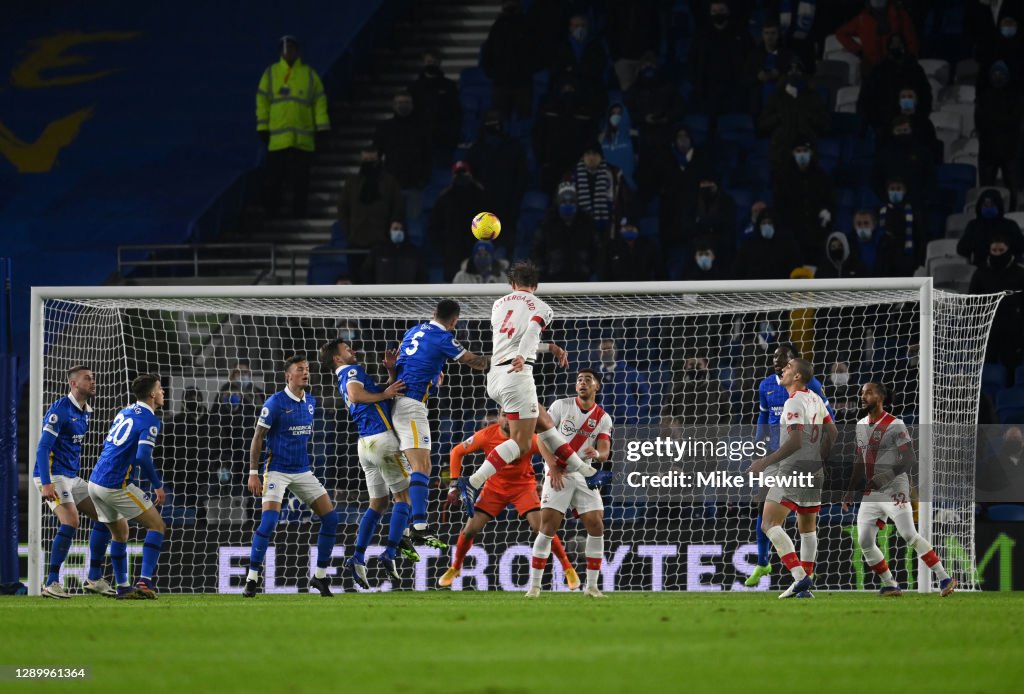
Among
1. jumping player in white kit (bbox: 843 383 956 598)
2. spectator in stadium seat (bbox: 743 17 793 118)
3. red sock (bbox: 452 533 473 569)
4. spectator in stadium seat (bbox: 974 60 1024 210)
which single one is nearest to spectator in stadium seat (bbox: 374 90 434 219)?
spectator in stadium seat (bbox: 743 17 793 118)

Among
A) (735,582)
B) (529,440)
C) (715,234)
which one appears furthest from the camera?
(715,234)

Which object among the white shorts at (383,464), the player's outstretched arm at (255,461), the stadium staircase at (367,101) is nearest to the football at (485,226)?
the white shorts at (383,464)

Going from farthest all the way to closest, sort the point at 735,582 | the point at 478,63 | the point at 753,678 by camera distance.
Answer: the point at 478,63
the point at 735,582
the point at 753,678

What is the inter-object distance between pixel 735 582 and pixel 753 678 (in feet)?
25.9

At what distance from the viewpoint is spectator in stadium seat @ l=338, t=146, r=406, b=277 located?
18.1 meters

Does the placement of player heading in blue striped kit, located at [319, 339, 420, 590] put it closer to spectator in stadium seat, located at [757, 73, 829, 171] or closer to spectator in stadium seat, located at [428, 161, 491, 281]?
spectator in stadium seat, located at [428, 161, 491, 281]

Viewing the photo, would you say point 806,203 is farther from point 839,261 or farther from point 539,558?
point 539,558

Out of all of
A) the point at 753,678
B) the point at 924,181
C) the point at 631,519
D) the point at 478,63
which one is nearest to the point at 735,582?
the point at 631,519

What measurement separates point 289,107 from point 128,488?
28.4ft

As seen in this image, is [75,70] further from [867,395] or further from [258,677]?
[258,677]

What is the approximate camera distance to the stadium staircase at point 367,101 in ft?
65.7

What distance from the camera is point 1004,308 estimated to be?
15.8 metres

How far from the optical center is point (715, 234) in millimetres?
16859

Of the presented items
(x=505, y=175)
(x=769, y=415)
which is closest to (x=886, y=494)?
(x=769, y=415)
